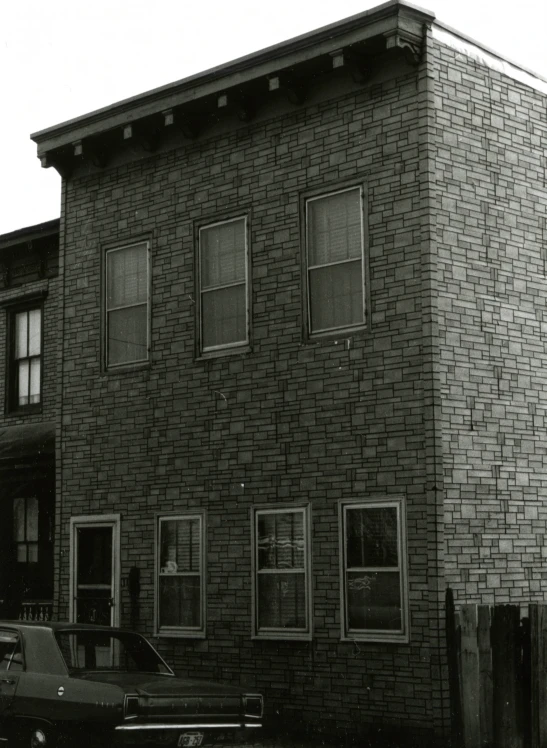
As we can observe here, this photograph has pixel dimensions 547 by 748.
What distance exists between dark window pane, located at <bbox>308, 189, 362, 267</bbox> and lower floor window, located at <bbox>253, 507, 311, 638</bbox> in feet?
10.2

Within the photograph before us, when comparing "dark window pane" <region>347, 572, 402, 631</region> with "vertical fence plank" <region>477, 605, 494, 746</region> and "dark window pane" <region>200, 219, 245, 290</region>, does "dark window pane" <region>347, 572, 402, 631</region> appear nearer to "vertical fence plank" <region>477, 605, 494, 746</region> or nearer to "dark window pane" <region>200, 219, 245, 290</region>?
"vertical fence plank" <region>477, 605, 494, 746</region>

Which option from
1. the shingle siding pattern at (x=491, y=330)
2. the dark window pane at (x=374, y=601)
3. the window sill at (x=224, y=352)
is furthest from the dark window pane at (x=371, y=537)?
the window sill at (x=224, y=352)

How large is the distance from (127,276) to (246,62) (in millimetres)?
3601

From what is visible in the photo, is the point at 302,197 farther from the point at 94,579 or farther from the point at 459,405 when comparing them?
the point at 94,579

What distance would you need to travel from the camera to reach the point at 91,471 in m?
16.5

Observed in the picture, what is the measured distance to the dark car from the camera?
9969 millimetres

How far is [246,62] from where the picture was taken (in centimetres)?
1472

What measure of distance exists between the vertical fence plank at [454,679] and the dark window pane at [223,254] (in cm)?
539

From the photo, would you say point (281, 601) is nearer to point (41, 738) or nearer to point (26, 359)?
point (41, 738)

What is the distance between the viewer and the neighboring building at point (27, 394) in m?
19.6

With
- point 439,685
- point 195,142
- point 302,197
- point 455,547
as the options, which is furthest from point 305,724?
point 195,142

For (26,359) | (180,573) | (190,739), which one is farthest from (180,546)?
(26,359)

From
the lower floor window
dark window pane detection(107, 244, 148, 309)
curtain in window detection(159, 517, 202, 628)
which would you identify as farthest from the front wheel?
dark window pane detection(107, 244, 148, 309)

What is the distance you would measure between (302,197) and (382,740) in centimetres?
648
